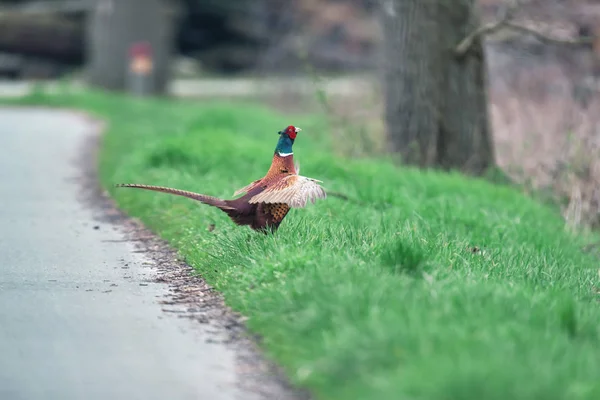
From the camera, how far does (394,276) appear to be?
6180mm

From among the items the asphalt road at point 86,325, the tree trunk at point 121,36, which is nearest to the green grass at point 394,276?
the asphalt road at point 86,325

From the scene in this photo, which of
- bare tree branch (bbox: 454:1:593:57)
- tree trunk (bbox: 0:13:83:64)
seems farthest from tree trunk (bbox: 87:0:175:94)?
bare tree branch (bbox: 454:1:593:57)

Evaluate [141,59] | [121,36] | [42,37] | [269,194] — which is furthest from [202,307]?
[42,37]

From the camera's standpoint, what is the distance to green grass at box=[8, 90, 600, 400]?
4625 mm

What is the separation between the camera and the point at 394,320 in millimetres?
5039

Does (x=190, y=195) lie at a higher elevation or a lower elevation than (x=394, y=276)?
higher

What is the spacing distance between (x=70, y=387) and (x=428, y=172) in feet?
23.3

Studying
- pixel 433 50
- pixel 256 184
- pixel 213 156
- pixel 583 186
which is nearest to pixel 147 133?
pixel 213 156

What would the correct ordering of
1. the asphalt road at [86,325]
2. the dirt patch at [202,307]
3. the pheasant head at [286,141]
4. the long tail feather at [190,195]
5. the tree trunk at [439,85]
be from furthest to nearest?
1. the tree trunk at [439,85]
2. the pheasant head at [286,141]
3. the long tail feather at [190,195]
4. the dirt patch at [202,307]
5. the asphalt road at [86,325]

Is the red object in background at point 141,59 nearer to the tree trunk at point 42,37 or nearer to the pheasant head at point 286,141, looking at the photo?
the tree trunk at point 42,37

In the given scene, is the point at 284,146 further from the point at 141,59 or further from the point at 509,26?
the point at 141,59

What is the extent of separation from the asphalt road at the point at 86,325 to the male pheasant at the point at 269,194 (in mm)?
642

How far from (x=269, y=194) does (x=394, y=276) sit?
1084 mm

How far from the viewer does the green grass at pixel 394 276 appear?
4.62m
